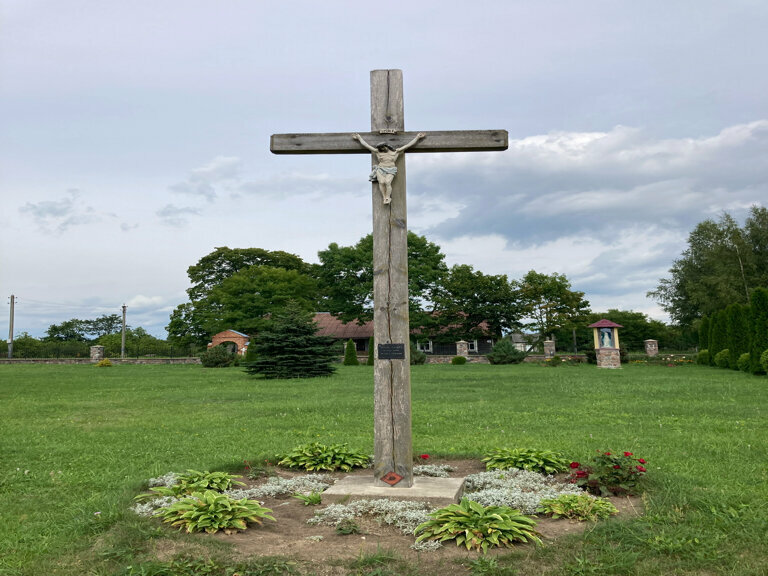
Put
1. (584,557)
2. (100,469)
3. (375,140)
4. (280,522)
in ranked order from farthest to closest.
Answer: (100,469) → (375,140) → (280,522) → (584,557)

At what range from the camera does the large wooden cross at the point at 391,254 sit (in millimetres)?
4785

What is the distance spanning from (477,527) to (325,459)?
2.48 meters

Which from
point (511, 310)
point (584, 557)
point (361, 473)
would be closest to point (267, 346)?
point (361, 473)

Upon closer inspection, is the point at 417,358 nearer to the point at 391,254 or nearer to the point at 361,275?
the point at 361,275

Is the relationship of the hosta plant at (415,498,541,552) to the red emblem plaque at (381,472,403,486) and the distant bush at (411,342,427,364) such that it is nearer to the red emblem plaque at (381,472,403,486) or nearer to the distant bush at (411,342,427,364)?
the red emblem plaque at (381,472,403,486)

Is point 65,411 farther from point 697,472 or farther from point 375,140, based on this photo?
point 697,472

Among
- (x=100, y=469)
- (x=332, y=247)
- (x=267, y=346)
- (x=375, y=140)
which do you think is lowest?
(x=100, y=469)

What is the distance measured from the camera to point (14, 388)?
17.4 m

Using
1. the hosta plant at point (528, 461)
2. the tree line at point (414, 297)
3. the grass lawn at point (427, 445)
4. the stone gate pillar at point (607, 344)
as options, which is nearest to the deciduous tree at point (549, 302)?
the tree line at point (414, 297)

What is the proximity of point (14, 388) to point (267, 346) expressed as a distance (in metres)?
8.42

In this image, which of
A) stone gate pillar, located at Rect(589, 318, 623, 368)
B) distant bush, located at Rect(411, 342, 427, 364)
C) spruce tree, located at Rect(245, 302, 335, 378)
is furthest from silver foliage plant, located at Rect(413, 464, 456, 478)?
distant bush, located at Rect(411, 342, 427, 364)

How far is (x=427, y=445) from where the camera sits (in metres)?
7.30

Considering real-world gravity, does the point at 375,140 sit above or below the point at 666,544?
above

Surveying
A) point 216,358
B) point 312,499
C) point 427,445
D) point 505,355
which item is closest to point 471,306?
point 505,355
